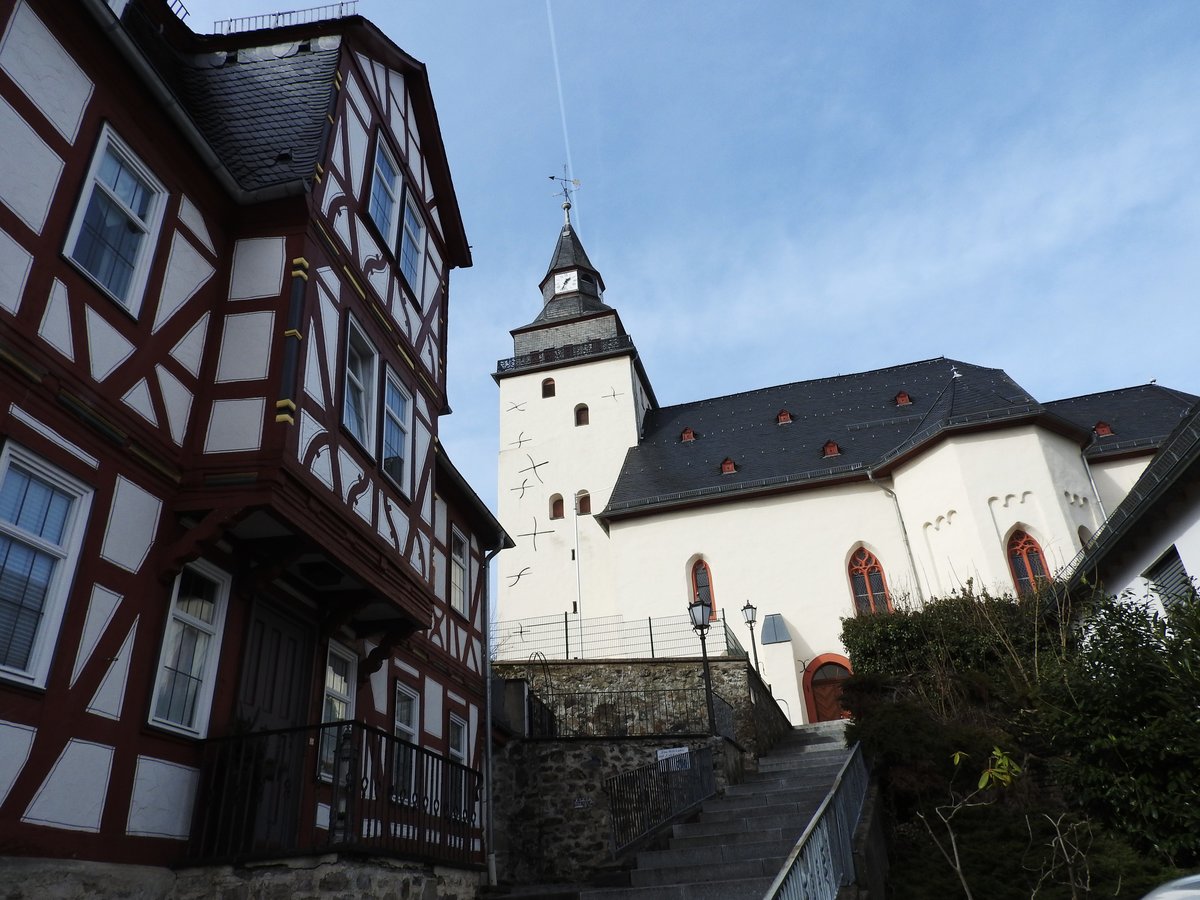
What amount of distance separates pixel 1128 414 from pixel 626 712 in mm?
22010

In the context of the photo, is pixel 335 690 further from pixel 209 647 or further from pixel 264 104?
pixel 264 104

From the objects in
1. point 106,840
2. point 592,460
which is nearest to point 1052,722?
point 106,840

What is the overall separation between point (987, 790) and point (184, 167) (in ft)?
40.1

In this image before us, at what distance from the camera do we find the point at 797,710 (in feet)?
79.5

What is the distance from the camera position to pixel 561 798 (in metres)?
14.1

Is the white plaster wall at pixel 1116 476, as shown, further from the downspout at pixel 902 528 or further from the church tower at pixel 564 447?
the church tower at pixel 564 447

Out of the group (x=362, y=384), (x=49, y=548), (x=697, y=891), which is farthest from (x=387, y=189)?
(x=697, y=891)

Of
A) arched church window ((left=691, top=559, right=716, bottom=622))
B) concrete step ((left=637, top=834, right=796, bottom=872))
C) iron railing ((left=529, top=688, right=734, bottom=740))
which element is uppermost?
arched church window ((left=691, top=559, right=716, bottom=622))

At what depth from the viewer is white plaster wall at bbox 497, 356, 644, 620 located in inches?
1249

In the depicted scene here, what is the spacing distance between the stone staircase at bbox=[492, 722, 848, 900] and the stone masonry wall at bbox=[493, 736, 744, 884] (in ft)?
3.93

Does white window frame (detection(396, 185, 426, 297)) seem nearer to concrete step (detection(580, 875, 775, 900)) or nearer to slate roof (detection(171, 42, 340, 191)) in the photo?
slate roof (detection(171, 42, 340, 191))

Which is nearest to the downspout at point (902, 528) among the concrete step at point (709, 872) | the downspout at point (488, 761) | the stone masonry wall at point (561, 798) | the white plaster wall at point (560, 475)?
the white plaster wall at point (560, 475)

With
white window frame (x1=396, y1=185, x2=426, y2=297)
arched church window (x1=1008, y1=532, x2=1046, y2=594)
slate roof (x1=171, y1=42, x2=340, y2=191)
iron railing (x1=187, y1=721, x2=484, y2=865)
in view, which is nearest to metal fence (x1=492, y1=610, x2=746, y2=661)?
arched church window (x1=1008, y1=532, x2=1046, y2=594)

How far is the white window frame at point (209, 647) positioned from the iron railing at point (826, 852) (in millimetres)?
4447
